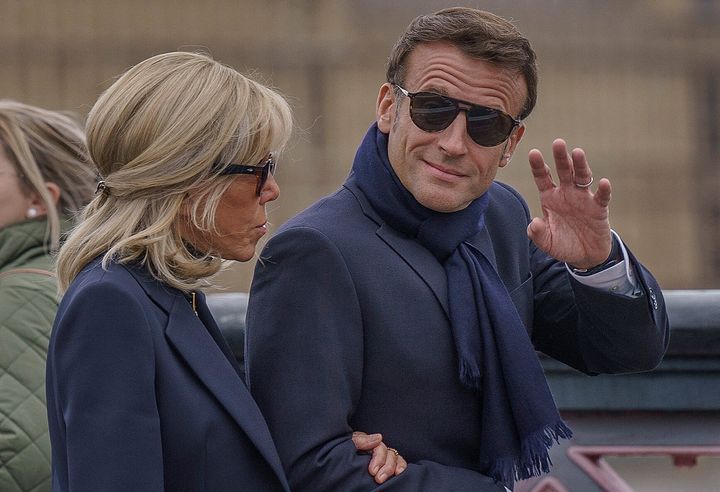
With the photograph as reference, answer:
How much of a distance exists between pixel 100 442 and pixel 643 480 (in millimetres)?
1757

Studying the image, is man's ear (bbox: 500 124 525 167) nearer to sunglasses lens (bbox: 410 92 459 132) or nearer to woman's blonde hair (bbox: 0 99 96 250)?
sunglasses lens (bbox: 410 92 459 132)

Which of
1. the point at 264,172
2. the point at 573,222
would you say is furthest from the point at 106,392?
the point at 573,222

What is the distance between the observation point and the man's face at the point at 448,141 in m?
2.59

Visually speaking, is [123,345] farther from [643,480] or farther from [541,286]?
[643,480]

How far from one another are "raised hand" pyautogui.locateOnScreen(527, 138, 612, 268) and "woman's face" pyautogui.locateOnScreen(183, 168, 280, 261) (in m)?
0.49

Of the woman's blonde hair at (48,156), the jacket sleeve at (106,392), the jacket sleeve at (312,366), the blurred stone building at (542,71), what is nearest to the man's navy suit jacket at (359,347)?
the jacket sleeve at (312,366)

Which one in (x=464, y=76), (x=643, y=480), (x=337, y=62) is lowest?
(x=337, y=62)

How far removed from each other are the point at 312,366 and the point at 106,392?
1.40ft

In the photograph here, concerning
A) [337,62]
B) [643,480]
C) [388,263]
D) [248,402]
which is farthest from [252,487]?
[337,62]

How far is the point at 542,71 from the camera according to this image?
579 inches

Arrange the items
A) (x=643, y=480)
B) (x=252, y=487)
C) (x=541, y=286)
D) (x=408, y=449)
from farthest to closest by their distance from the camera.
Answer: (x=643, y=480) < (x=541, y=286) < (x=408, y=449) < (x=252, y=487)

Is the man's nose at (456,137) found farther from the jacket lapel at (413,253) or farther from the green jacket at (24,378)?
the green jacket at (24,378)

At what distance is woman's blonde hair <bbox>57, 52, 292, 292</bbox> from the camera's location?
7.55 feet

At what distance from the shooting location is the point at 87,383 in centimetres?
211
